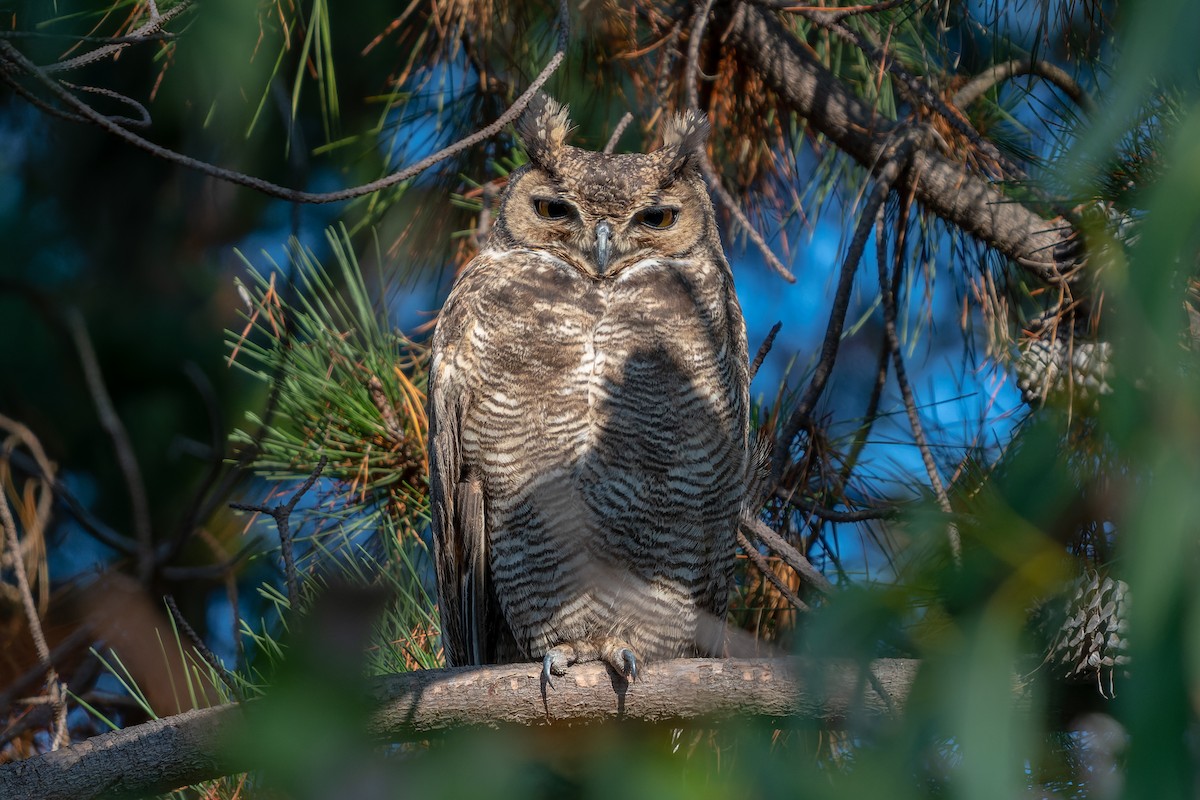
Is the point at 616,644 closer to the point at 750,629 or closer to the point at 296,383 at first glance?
the point at 750,629

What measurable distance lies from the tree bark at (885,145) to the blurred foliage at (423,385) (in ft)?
0.26

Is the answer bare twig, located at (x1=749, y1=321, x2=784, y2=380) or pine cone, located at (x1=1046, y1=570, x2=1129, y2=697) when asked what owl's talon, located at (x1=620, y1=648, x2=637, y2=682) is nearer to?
bare twig, located at (x1=749, y1=321, x2=784, y2=380)

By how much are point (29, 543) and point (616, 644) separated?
6.43ft

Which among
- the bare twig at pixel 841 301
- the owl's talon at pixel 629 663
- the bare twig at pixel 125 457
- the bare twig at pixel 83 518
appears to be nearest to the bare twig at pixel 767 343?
the bare twig at pixel 841 301

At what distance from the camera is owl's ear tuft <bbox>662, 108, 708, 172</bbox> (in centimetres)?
230

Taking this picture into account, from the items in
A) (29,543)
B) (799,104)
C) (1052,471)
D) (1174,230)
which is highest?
(799,104)


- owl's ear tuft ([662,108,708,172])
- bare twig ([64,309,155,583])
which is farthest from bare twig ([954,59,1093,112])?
bare twig ([64,309,155,583])

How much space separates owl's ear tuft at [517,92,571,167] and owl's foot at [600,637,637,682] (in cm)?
105

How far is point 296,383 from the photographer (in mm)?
2504

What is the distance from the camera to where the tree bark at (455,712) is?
1.47 meters

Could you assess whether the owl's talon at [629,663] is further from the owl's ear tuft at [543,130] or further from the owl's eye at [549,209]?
the owl's ear tuft at [543,130]

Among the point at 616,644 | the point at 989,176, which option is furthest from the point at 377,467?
the point at 989,176

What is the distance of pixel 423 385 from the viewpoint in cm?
275

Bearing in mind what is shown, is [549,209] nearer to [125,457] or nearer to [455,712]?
[125,457]
